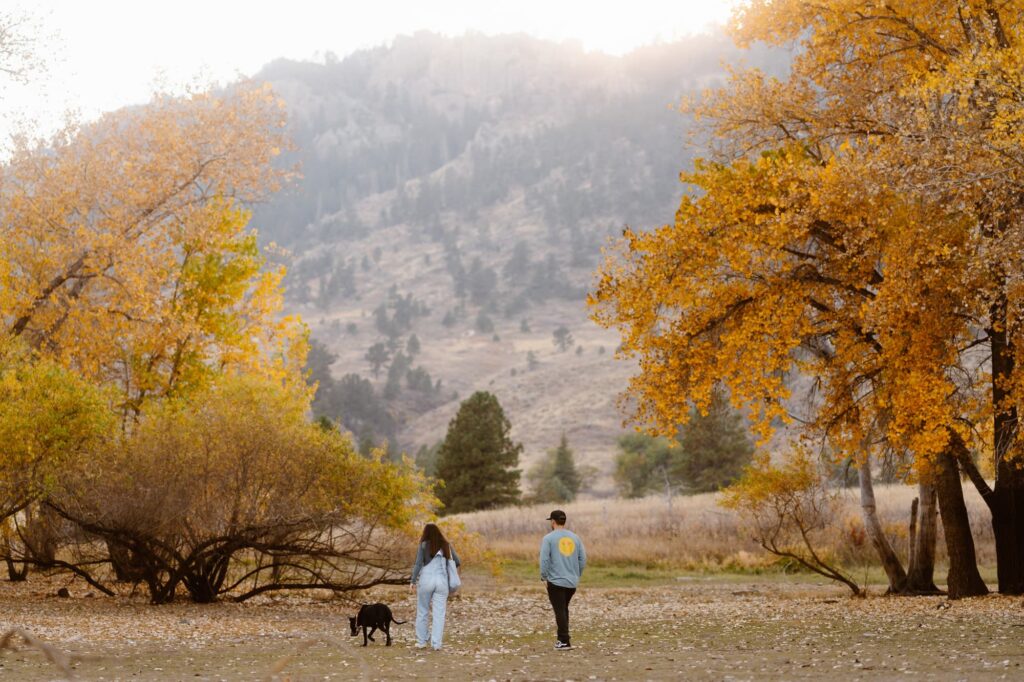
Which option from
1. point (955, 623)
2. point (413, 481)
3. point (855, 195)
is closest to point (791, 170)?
point (855, 195)

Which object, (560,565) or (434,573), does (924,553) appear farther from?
(434,573)

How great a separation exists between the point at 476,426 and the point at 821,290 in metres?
37.0

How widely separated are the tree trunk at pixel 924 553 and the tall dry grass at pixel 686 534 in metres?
9.29

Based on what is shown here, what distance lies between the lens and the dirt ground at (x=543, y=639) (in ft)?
37.2

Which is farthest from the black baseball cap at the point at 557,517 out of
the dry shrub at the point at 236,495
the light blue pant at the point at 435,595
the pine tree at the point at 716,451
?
the pine tree at the point at 716,451

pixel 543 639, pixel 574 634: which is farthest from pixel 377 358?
pixel 543 639

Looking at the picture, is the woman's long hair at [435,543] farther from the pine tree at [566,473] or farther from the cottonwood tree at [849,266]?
the pine tree at [566,473]

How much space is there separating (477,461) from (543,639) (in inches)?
1552

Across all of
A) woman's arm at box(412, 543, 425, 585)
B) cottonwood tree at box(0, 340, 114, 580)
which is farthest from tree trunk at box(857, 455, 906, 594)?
cottonwood tree at box(0, 340, 114, 580)

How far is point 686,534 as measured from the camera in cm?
3866

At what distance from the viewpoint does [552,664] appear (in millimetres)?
12383

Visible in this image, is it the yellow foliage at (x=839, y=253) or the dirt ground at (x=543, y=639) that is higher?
the yellow foliage at (x=839, y=253)

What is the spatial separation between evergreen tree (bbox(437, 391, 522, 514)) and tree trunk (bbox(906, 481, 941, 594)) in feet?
111

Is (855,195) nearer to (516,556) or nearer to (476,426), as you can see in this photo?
(516,556)
